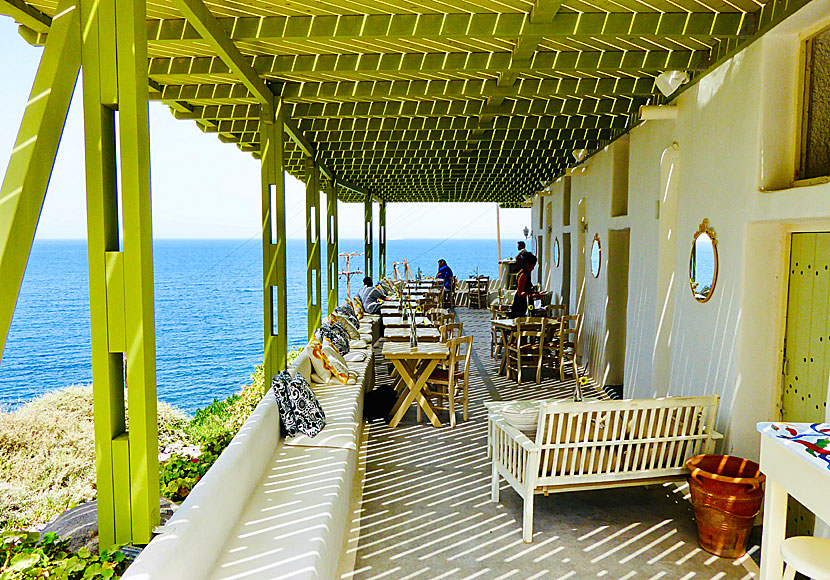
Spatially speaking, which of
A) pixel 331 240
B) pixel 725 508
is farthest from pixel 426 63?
pixel 331 240

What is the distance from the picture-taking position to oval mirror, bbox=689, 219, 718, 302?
4.71 m

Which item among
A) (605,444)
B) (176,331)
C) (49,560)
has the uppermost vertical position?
(49,560)

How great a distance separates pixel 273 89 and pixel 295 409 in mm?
2938

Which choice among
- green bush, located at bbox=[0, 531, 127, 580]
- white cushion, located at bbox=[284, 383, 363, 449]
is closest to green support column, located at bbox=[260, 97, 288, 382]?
white cushion, located at bbox=[284, 383, 363, 449]

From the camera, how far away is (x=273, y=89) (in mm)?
5711

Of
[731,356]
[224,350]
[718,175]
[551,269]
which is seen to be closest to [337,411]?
[731,356]

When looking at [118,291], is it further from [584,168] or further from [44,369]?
[44,369]

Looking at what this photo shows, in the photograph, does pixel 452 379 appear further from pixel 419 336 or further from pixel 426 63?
pixel 426 63

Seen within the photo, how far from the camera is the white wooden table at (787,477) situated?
246cm

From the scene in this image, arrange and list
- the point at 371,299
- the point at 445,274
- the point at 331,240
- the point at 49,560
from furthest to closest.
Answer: the point at 445,274
the point at 371,299
the point at 331,240
the point at 49,560

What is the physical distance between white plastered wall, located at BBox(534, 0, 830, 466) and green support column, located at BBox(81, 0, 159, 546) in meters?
3.41

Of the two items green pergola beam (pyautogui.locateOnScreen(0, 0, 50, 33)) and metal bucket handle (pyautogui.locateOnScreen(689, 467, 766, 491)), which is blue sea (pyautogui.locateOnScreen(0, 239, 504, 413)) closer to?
green pergola beam (pyautogui.locateOnScreen(0, 0, 50, 33))

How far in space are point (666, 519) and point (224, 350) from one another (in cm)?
2910

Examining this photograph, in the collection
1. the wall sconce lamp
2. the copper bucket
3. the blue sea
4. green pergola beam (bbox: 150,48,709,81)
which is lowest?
the blue sea
